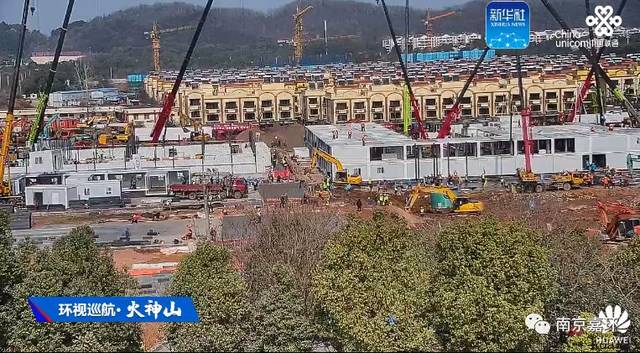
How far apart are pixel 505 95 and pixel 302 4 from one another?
22539 mm

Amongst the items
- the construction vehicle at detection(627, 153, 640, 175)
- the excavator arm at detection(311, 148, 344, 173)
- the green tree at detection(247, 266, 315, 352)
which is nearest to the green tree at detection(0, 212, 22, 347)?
the green tree at detection(247, 266, 315, 352)

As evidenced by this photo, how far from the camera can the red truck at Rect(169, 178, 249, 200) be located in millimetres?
7496

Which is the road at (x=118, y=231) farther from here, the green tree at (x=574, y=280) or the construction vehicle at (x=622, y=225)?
the green tree at (x=574, y=280)

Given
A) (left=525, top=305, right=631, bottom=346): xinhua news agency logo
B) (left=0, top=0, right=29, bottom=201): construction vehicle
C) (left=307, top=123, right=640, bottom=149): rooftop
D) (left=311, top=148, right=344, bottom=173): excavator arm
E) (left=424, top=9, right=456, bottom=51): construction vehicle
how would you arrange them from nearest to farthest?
1. (left=525, top=305, right=631, bottom=346): xinhua news agency logo
2. (left=0, top=0, right=29, bottom=201): construction vehicle
3. (left=311, top=148, right=344, bottom=173): excavator arm
4. (left=307, top=123, right=640, bottom=149): rooftop
5. (left=424, top=9, right=456, bottom=51): construction vehicle

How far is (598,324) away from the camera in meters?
2.38

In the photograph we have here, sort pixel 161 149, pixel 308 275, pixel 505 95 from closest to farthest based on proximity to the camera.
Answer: pixel 308 275 < pixel 161 149 < pixel 505 95

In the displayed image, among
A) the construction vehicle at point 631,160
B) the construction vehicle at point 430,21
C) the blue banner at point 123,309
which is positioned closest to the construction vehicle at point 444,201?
the construction vehicle at point 631,160

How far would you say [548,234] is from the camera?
12.4 feet

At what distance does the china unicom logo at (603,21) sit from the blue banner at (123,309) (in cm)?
814

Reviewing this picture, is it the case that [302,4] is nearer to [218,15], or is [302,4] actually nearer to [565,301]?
[218,15]

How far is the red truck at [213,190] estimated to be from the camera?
7496 mm

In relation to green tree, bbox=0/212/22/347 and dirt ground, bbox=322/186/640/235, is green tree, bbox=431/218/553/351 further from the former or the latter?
dirt ground, bbox=322/186/640/235

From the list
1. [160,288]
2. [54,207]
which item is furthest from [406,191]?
[160,288]

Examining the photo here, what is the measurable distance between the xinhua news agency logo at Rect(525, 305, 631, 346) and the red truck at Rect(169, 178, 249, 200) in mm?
5174
